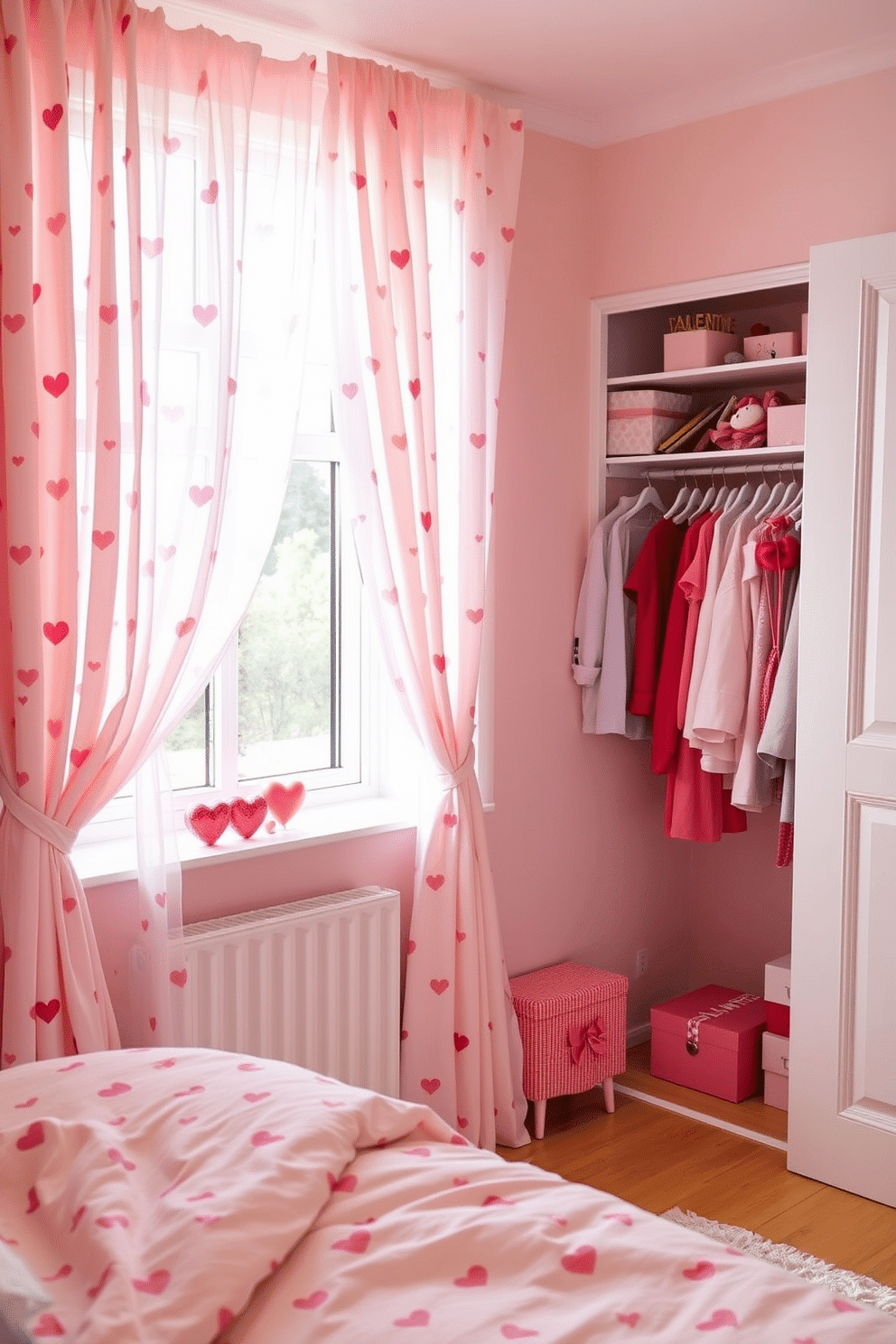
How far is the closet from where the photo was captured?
2.97 metres

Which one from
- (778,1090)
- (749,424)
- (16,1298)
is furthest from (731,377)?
(16,1298)

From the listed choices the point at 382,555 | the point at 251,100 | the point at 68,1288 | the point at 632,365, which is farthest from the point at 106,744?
the point at 632,365

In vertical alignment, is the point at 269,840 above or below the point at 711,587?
below

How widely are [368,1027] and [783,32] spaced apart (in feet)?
8.65

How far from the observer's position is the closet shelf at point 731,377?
3469 mm

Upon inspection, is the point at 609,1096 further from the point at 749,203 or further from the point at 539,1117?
the point at 749,203

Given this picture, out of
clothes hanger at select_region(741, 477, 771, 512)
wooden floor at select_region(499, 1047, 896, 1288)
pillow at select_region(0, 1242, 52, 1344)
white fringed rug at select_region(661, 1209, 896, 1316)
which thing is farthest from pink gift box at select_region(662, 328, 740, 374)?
pillow at select_region(0, 1242, 52, 1344)

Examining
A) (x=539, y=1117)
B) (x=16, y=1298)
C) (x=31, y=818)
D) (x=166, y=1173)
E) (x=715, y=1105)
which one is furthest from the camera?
(x=715, y=1105)

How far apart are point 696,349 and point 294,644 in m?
1.47

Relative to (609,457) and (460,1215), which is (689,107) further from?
(460,1215)

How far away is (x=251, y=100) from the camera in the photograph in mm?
2707

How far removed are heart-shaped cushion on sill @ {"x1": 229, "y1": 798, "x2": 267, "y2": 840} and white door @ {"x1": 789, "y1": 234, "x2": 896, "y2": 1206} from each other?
1.36 meters

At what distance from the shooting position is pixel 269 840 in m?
2.97

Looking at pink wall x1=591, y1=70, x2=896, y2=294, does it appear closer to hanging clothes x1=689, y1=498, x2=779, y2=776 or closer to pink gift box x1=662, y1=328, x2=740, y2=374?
pink gift box x1=662, y1=328, x2=740, y2=374
